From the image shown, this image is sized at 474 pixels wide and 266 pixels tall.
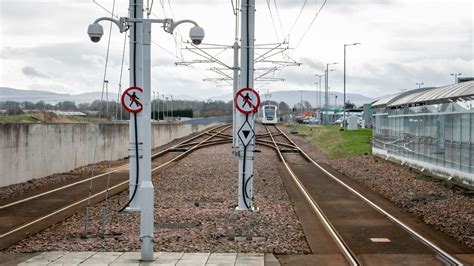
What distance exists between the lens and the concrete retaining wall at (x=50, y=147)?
2200 cm

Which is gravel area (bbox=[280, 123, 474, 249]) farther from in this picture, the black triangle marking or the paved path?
the black triangle marking

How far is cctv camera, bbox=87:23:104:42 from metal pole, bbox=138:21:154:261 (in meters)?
1.11

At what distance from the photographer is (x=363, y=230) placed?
1425 cm

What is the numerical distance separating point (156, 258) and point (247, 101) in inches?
230

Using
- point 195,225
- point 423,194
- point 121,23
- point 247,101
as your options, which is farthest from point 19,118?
point 121,23

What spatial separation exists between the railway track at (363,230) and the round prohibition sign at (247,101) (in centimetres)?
316

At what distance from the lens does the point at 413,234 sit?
13578 millimetres

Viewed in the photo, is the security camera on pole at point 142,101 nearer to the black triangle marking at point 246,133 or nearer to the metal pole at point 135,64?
the metal pole at point 135,64

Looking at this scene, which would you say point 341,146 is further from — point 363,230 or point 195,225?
→ point 195,225

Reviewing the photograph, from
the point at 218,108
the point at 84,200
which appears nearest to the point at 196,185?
the point at 84,200

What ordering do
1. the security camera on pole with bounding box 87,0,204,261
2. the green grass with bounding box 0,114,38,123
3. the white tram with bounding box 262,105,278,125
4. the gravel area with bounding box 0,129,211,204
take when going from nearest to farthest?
the security camera on pole with bounding box 87,0,204,261, the gravel area with bounding box 0,129,211,204, the green grass with bounding box 0,114,38,123, the white tram with bounding box 262,105,278,125

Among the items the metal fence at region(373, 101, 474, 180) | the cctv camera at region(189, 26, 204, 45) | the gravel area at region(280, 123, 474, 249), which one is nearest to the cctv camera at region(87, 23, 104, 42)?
the cctv camera at region(189, 26, 204, 45)

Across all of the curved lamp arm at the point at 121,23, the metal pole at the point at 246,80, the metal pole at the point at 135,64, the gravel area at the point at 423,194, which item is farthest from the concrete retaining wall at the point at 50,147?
the gravel area at the point at 423,194

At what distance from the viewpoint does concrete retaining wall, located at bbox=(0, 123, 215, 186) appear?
22.0 meters
